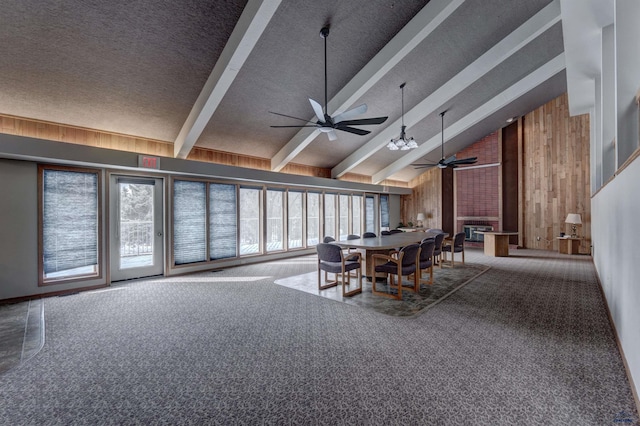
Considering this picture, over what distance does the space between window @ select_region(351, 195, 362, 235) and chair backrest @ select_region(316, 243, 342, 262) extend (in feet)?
19.8

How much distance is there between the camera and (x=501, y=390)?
6.56 feet

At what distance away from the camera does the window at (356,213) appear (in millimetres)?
10492

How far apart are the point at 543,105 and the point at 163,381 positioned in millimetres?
11854

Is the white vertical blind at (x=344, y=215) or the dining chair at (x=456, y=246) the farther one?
the white vertical blind at (x=344, y=215)

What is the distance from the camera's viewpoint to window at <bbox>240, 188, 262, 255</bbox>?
7.21 metres

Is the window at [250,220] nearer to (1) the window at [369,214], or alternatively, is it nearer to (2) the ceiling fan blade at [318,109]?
(2) the ceiling fan blade at [318,109]

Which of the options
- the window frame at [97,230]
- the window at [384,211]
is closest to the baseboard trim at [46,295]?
the window frame at [97,230]

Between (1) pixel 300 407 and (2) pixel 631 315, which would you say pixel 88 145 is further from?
(2) pixel 631 315

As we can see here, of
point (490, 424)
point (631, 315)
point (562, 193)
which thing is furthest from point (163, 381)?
point (562, 193)

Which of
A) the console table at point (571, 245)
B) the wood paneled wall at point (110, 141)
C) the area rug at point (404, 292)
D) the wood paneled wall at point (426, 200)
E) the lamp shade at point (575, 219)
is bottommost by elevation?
the area rug at point (404, 292)

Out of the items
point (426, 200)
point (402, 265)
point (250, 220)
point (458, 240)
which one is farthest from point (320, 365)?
point (426, 200)

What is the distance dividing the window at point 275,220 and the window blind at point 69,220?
3.87 metres

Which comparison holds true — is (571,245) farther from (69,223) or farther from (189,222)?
(69,223)

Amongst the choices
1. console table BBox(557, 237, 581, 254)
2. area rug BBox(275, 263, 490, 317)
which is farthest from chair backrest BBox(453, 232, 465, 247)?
console table BBox(557, 237, 581, 254)
